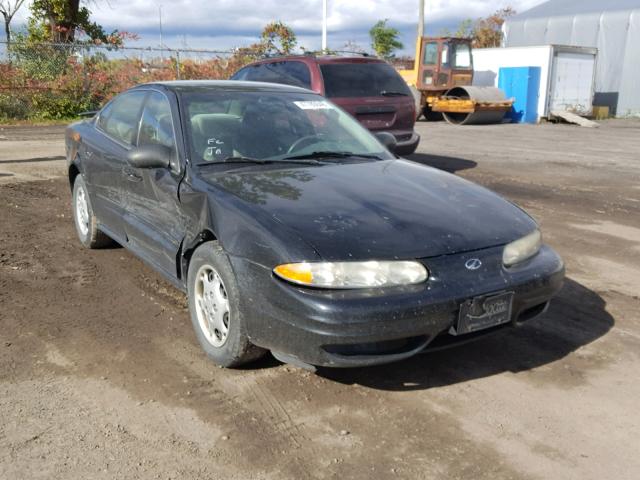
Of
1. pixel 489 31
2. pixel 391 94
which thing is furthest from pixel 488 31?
pixel 391 94

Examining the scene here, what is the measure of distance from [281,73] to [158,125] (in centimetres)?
572

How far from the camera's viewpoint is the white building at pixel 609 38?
27.8 meters

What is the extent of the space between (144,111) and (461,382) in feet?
9.51

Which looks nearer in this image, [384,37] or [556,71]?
[556,71]

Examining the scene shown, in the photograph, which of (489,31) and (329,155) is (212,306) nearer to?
(329,155)

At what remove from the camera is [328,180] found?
12.4ft

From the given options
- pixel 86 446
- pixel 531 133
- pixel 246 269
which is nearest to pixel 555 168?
pixel 531 133

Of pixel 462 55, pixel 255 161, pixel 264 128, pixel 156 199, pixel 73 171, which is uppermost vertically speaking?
pixel 462 55

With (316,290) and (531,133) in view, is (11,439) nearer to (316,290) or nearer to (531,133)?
(316,290)

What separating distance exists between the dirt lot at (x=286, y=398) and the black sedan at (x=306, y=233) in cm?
31

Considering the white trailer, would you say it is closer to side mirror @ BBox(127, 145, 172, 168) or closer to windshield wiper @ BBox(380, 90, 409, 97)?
windshield wiper @ BBox(380, 90, 409, 97)

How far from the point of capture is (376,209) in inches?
134

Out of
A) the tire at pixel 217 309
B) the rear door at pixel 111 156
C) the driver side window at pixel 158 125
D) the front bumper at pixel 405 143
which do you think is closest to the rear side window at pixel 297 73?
the front bumper at pixel 405 143

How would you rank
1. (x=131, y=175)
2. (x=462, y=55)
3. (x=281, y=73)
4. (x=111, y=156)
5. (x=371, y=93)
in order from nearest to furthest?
1. (x=131, y=175)
2. (x=111, y=156)
3. (x=371, y=93)
4. (x=281, y=73)
5. (x=462, y=55)
